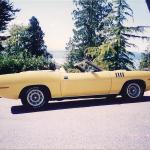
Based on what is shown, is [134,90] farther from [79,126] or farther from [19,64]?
[19,64]

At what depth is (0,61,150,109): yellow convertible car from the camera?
7848 mm

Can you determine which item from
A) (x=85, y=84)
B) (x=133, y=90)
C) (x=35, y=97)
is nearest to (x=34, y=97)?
(x=35, y=97)

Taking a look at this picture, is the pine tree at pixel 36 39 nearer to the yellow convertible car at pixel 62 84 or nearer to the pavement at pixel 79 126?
the yellow convertible car at pixel 62 84

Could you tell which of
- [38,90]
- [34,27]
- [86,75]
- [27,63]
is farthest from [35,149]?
[34,27]

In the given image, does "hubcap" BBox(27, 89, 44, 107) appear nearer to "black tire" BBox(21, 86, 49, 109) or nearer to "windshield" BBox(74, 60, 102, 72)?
"black tire" BBox(21, 86, 49, 109)

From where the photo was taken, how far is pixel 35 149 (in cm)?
461

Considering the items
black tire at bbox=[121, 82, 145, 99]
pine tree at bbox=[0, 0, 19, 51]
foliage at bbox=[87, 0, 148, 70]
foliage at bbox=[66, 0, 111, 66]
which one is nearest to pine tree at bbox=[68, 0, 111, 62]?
foliage at bbox=[66, 0, 111, 66]

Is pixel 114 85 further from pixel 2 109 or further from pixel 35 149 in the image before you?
pixel 35 149

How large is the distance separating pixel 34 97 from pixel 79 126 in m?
2.51

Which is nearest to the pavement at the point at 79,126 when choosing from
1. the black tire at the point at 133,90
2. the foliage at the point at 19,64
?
the black tire at the point at 133,90

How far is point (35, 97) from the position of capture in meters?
8.06

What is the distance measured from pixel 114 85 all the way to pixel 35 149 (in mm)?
4490

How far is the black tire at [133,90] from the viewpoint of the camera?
8.90 metres

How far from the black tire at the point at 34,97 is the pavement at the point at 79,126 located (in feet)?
0.77
